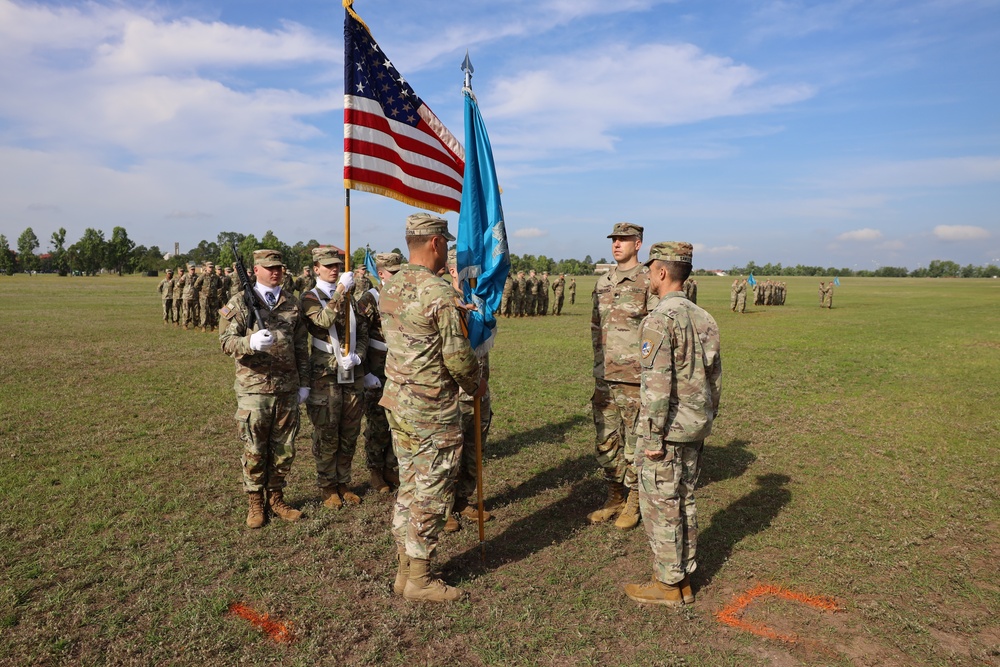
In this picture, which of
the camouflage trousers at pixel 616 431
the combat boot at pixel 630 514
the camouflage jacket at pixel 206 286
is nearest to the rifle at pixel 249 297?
the camouflage trousers at pixel 616 431

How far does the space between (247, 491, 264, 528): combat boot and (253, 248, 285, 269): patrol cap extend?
2069 mm

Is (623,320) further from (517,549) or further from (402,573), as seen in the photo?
(402,573)

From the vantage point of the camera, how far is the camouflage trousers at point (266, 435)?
5184mm

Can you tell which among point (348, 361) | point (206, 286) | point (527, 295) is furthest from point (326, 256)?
point (527, 295)

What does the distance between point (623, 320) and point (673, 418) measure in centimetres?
159

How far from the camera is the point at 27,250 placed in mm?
101438

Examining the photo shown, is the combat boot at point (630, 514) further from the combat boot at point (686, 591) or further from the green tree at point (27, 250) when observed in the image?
the green tree at point (27, 250)

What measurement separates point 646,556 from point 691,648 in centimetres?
119

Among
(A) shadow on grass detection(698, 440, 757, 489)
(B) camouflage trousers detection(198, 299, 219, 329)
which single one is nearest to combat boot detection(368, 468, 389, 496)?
(A) shadow on grass detection(698, 440, 757, 489)

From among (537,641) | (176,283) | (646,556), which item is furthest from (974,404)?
(176,283)

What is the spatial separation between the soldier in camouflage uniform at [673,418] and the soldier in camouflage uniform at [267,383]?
124 inches

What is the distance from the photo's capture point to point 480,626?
3941mm

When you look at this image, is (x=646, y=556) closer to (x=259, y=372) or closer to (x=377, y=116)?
(x=259, y=372)

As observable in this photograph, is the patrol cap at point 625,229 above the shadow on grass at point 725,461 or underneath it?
above
